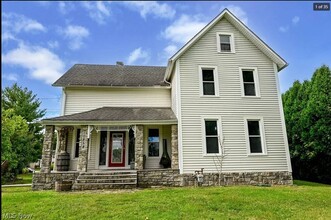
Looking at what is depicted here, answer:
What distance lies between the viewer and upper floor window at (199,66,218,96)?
11.5 m

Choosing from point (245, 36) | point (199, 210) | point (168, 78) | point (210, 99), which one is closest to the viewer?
point (199, 210)

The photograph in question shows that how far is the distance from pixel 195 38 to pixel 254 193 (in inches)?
307

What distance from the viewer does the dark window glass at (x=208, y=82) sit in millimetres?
11539

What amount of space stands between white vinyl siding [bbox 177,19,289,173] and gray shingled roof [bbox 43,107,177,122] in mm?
1499

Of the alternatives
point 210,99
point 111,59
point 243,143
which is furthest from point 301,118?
point 111,59

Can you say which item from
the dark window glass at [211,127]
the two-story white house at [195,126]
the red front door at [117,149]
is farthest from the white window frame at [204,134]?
the red front door at [117,149]

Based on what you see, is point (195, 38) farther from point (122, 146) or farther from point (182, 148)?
point (122, 146)

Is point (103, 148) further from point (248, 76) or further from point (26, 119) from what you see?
point (26, 119)

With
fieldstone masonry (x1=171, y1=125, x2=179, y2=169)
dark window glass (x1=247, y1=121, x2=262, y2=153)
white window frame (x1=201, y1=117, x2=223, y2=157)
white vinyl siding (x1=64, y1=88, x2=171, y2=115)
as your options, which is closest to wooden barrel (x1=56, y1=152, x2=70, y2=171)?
white vinyl siding (x1=64, y1=88, x2=171, y2=115)

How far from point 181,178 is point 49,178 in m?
6.09

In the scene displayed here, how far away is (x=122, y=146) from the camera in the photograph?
12.6 meters

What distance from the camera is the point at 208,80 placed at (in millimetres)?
11711

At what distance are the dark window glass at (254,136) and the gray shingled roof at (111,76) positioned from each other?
5.80 m

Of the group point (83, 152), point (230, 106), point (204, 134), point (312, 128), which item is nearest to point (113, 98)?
point (83, 152)
